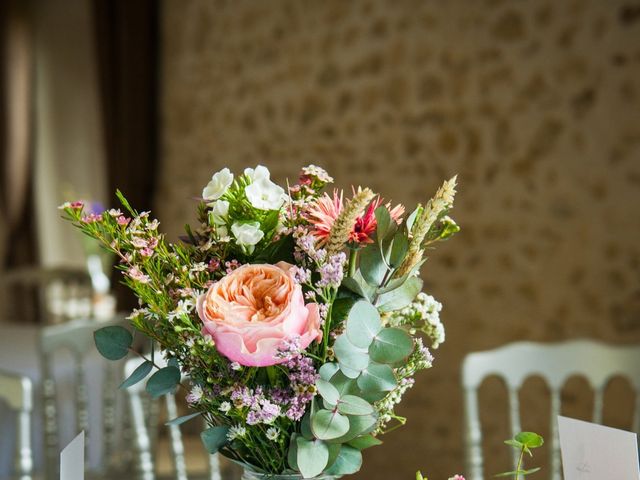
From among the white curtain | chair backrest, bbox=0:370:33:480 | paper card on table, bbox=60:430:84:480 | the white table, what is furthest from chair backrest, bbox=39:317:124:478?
the white curtain

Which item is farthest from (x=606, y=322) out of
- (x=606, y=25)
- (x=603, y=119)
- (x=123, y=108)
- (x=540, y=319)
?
(x=123, y=108)

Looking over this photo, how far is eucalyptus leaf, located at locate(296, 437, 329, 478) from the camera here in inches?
37.5

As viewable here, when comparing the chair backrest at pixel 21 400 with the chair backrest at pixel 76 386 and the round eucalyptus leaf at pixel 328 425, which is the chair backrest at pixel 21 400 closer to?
the chair backrest at pixel 76 386

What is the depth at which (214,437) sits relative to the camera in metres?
1.01

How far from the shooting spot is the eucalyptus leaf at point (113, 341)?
1.07 meters

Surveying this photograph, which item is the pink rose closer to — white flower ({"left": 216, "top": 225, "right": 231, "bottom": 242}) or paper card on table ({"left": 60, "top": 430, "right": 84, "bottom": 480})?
white flower ({"left": 216, "top": 225, "right": 231, "bottom": 242})

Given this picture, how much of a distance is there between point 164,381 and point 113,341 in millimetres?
88

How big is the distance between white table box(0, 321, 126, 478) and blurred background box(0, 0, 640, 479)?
389 millimetres

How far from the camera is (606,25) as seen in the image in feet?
10.5

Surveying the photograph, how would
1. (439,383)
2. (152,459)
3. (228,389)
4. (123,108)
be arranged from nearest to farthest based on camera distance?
1. (228,389)
2. (152,459)
3. (439,383)
4. (123,108)

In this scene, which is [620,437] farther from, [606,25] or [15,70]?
[15,70]

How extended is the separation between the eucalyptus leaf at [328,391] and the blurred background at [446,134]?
2406 millimetres

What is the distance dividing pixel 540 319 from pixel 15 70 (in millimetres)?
4131

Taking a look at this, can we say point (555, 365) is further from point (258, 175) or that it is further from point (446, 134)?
point (446, 134)
